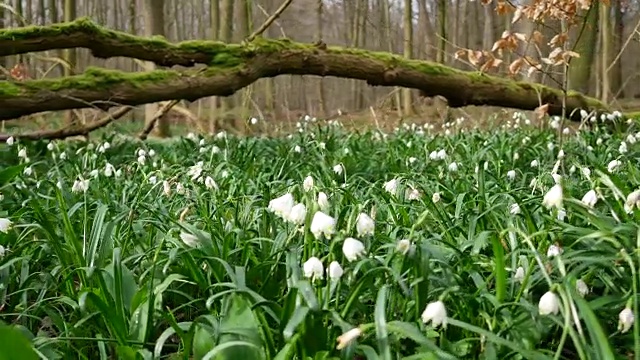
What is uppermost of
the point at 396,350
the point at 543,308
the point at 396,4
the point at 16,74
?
the point at 396,4

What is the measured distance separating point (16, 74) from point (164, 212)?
5.78 meters

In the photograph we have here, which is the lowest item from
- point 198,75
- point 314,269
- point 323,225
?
point 314,269

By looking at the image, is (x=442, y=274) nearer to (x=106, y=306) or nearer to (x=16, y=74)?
(x=106, y=306)

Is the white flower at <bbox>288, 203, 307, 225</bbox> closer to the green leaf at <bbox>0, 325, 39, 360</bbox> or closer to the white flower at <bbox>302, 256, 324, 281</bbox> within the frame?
the white flower at <bbox>302, 256, 324, 281</bbox>

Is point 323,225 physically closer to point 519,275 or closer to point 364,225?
point 364,225

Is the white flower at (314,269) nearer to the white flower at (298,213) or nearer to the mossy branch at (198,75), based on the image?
the white flower at (298,213)

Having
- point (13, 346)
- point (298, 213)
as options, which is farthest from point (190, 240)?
point (13, 346)

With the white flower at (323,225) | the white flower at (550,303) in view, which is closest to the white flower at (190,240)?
the white flower at (323,225)

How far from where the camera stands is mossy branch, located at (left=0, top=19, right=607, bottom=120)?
19.7ft

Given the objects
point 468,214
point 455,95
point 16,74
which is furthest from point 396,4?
point 468,214

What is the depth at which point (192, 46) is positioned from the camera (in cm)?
670

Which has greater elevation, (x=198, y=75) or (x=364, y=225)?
(x=198, y=75)

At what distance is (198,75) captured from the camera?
6.68 m

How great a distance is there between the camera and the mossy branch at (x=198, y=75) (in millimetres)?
6000
